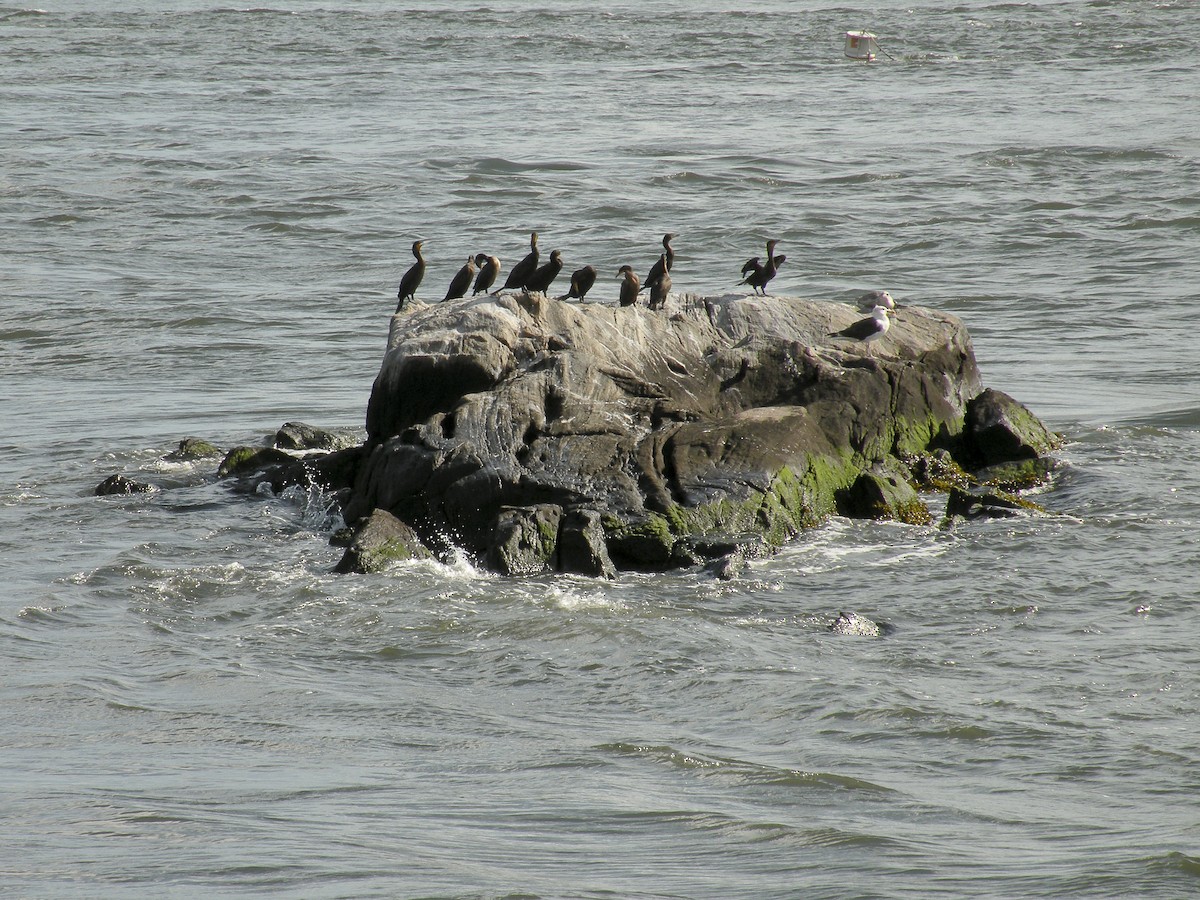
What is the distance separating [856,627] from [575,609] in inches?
65.6

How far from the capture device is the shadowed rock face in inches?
422

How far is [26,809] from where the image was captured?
621 cm

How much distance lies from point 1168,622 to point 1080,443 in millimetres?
4674

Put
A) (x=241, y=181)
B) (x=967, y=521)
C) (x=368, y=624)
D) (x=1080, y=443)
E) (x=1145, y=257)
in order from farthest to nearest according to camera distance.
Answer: (x=241, y=181) < (x=1145, y=257) < (x=1080, y=443) < (x=967, y=521) < (x=368, y=624)

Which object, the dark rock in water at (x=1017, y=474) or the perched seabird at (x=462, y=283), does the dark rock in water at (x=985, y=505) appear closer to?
the dark rock in water at (x=1017, y=474)

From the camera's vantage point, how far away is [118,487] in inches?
492

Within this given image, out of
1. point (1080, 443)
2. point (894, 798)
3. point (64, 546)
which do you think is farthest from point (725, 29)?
point (894, 798)

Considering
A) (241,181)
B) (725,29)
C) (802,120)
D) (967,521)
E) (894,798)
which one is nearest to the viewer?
(894,798)

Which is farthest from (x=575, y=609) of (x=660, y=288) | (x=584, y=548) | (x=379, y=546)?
(x=660, y=288)

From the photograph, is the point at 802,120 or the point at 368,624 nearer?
the point at 368,624

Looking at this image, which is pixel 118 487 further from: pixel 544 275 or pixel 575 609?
pixel 575 609

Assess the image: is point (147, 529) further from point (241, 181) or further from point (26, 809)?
point (241, 181)

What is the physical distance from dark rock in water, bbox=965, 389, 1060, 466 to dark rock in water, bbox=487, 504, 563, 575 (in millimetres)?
4294

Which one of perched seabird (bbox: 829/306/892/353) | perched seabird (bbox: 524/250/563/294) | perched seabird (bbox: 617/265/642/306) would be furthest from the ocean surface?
perched seabird (bbox: 617/265/642/306)
